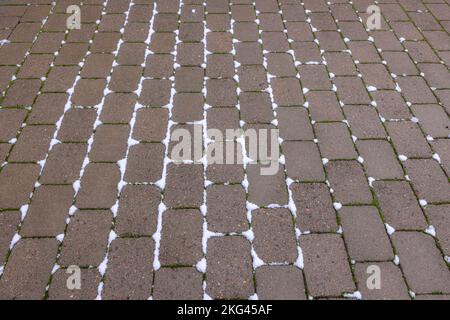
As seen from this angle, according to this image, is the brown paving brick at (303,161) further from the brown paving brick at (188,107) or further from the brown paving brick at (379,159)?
the brown paving brick at (188,107)

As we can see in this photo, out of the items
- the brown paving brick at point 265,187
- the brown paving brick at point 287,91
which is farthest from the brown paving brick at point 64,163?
the brown paving brick at point 287,91

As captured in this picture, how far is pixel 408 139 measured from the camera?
306 cm

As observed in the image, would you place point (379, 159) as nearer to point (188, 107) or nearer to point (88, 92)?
point (188, 107)

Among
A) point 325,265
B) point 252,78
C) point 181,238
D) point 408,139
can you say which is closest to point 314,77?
point 252,78

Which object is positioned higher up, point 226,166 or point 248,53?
point 248,53

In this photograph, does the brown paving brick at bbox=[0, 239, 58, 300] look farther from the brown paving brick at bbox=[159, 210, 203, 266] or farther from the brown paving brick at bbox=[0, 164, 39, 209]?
the brown paving brick at bbox=[159, 210, 203, 266]

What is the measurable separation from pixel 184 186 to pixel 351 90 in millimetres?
1836

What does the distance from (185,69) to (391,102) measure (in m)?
1.93

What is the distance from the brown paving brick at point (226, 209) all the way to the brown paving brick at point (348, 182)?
2.25ft

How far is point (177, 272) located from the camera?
2.31 meters

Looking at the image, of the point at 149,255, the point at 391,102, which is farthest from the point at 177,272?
the point at 391,102

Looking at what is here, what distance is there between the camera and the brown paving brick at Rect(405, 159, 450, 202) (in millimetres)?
2705

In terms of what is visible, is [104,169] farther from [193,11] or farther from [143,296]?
[193,11]

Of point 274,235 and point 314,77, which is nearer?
point 274,235
